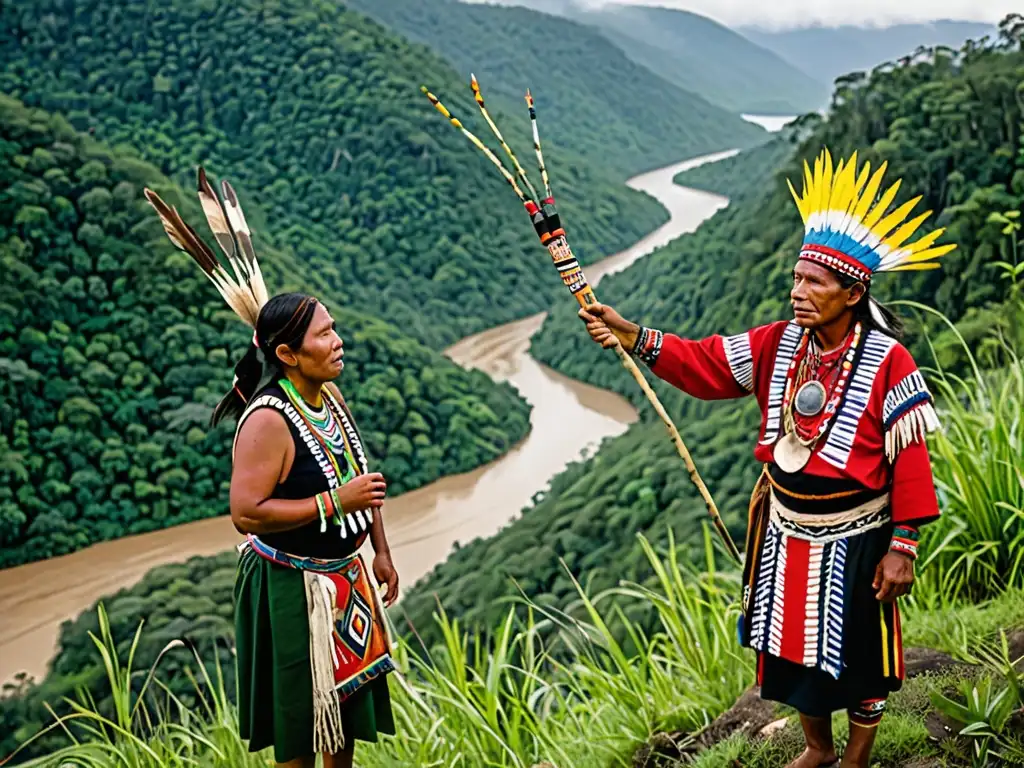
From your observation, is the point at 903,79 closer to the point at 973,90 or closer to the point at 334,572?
the point at 973,90

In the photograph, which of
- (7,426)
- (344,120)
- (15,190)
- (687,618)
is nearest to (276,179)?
(344,120)

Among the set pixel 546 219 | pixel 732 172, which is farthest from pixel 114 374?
pixel 732 172

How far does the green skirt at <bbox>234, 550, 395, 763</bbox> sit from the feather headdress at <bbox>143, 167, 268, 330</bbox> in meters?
0.69

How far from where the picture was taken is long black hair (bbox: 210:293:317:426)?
2551mm

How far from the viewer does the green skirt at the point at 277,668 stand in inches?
101

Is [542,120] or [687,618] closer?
[687,618]

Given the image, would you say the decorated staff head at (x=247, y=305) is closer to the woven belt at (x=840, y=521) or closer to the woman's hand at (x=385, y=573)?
the woman's hand at (x=385, y=573)

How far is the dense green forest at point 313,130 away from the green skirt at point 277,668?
2591cm

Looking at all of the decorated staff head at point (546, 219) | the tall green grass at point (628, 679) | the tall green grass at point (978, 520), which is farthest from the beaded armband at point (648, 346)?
the tall green grass at point (978, 520)

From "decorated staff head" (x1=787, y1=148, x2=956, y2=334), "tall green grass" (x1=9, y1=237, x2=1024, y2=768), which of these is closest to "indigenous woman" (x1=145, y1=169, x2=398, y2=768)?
"tall green grass" (x1=9, y1=237, x2=1024, y2=768)

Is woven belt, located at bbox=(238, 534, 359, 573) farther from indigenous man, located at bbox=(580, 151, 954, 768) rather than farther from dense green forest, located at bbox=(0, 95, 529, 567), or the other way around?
dense green forest, located at bbox=(0, 95, 529, 567)

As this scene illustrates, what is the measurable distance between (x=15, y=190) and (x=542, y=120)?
106 ft

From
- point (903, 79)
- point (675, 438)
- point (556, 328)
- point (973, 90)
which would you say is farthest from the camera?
point (556, 328)

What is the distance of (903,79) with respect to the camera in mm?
14469
